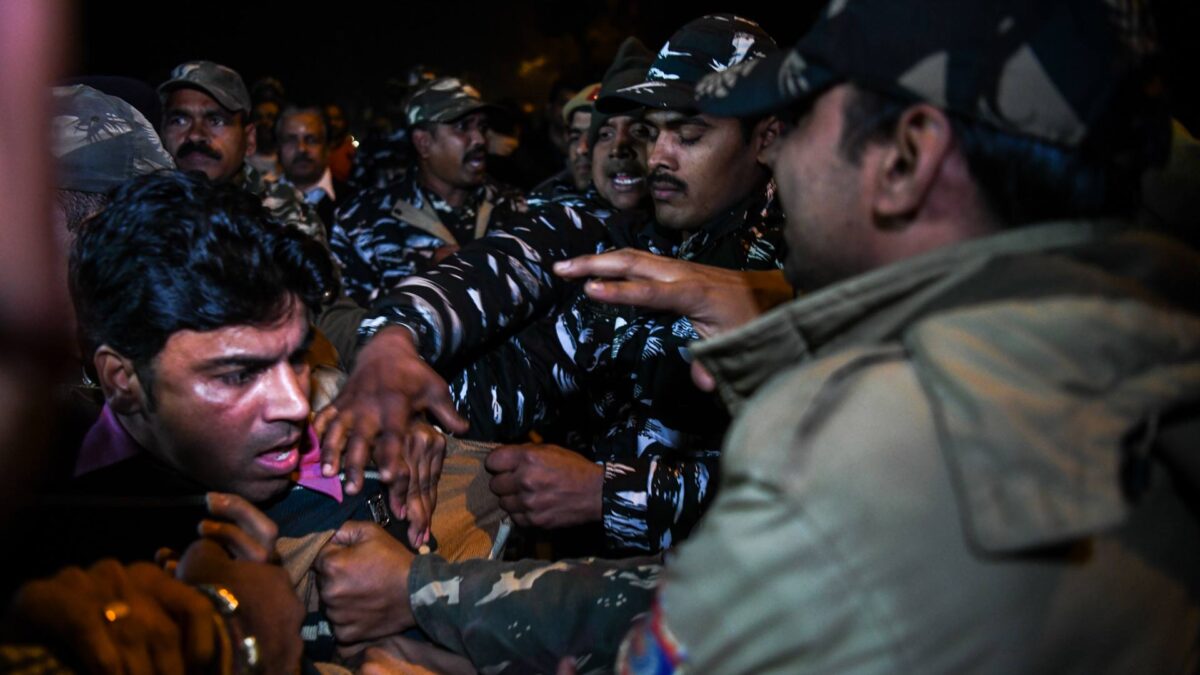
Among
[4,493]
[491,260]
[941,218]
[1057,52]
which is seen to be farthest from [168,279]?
[1057,52]

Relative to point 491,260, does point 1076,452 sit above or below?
above

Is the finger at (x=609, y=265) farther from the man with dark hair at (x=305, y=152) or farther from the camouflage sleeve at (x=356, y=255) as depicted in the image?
the man with dark hair at (x=305, y=152)

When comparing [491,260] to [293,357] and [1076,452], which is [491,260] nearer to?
[293,357]

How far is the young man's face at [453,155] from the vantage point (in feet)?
18.2

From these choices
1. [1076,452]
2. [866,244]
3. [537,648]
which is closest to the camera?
[1076,452]

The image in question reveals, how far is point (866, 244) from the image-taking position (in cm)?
133

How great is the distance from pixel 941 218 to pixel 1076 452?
1.41 feet

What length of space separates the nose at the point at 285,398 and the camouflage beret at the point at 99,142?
114 cm

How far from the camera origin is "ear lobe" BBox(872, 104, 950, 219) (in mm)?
1223

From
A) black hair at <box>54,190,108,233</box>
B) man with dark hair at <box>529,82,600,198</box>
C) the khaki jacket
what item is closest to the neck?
man with dark hair at <box>529,82,600,198</box>

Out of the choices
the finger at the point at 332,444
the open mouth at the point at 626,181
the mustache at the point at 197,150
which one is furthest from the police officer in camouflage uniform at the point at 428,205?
the finger at the point at 332,444

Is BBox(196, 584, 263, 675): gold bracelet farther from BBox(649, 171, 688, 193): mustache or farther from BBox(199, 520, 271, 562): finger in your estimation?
BBox(649, 171, 688, 193): mustache

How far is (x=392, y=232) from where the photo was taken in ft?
17.5

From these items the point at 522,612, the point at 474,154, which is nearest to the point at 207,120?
the point at 474,154
